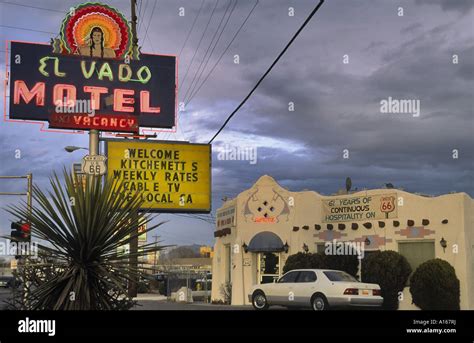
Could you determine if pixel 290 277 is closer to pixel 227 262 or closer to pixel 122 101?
pixel 122 101

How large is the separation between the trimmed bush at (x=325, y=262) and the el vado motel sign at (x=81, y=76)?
913 centimetres

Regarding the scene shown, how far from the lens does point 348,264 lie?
979 inches

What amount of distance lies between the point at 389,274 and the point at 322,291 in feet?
17.6

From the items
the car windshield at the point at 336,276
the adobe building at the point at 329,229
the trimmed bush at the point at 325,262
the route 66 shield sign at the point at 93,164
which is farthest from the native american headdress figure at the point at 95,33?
the trimmed bush at the point at 325,262

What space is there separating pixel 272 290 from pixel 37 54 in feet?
39.9

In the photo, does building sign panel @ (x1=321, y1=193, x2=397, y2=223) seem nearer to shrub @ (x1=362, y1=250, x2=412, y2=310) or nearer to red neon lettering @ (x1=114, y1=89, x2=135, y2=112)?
shrub @ (x1=362, y1=250, x2=412, y2=310)

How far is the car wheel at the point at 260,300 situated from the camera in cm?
2158

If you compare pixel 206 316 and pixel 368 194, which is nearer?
pixel 206 316

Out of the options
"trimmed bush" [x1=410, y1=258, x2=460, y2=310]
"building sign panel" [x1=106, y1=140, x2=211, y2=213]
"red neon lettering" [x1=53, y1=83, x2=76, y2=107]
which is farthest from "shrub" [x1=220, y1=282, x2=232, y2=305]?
"red neon lettering" [x1=53, y1=83, x2=76, y2=107]

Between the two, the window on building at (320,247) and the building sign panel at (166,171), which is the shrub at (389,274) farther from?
the building sign panel at (166,171)

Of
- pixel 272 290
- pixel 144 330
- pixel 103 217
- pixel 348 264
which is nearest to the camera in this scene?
pixel 144 330

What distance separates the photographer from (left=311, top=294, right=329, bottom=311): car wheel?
1867 cm

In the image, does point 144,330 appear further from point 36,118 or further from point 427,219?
point 427,219

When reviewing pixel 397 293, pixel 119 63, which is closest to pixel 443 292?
pixel 397 293
